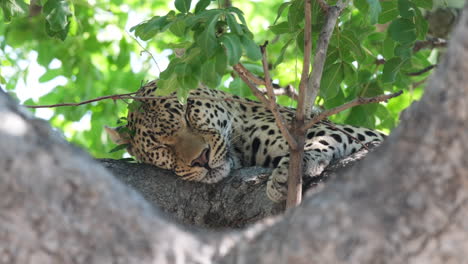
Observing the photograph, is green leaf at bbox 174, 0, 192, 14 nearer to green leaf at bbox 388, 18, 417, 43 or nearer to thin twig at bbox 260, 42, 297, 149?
thin twig at bbox 260, 42, 297, 149

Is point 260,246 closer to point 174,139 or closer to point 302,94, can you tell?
point 302,94

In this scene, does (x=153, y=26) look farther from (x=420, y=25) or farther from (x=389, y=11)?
(x=389, y=11)

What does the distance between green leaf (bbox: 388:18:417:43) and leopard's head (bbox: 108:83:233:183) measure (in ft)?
6.13

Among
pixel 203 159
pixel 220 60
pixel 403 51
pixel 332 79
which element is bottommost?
pixel 203 159

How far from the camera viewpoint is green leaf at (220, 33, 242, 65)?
10.2 ft

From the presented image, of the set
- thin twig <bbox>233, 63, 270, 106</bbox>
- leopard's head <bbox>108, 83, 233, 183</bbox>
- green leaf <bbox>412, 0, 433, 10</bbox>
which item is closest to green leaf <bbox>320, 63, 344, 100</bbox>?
green leaf <bbox>412, 0, 433, 10</bbox>

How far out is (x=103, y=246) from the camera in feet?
6.04

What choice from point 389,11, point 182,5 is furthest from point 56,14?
point 389,11

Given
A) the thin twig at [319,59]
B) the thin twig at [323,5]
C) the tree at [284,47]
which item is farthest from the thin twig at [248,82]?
the thin twig at [323,5]

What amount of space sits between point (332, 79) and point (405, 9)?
0.74m

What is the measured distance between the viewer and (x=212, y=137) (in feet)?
19.4

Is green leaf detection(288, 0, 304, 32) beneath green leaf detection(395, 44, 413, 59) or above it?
above

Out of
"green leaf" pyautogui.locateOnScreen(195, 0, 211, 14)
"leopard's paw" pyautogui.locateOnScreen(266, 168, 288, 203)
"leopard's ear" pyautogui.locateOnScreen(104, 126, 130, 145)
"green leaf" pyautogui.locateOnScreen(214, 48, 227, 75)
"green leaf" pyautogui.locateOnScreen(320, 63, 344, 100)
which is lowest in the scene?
"leopard's ear" pyautogui.locateOnScreen(104, 126, 130, 145)

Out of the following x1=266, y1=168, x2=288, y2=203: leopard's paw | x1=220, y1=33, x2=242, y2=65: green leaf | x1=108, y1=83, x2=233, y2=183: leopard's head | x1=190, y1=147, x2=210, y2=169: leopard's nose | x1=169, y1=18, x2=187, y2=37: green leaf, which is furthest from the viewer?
x1=108, y1=83, x2=233, y2=183: leopard's head
